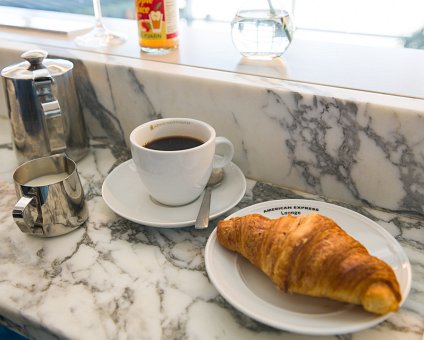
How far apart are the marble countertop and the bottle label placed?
0.34 metres

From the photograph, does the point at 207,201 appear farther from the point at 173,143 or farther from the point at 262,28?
the point at 262,28

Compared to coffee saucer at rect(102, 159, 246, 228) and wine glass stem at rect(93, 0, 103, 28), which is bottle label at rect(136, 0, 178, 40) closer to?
wine glass stem at rect(93, 0, 103, 28)

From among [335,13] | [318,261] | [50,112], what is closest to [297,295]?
[318,261]

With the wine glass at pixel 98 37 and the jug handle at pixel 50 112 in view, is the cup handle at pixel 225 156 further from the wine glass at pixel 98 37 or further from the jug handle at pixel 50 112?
the wine glass at pixel 98 37

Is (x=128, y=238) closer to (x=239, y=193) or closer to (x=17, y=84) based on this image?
(x=239, y=193)

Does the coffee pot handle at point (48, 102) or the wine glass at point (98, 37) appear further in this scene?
the wine glass at point (98, 37)

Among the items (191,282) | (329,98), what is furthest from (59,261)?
(329,98)

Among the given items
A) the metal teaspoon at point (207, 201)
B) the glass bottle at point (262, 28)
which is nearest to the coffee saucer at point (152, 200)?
the metal teaspoon at point (207, 201)

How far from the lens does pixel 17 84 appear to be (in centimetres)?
75

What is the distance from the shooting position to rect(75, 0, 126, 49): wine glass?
975 mm

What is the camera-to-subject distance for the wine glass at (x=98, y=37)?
3.20 ft

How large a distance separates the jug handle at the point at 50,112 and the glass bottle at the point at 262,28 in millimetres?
340

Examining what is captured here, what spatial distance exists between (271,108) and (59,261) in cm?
39

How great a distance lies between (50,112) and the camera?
0.74m
